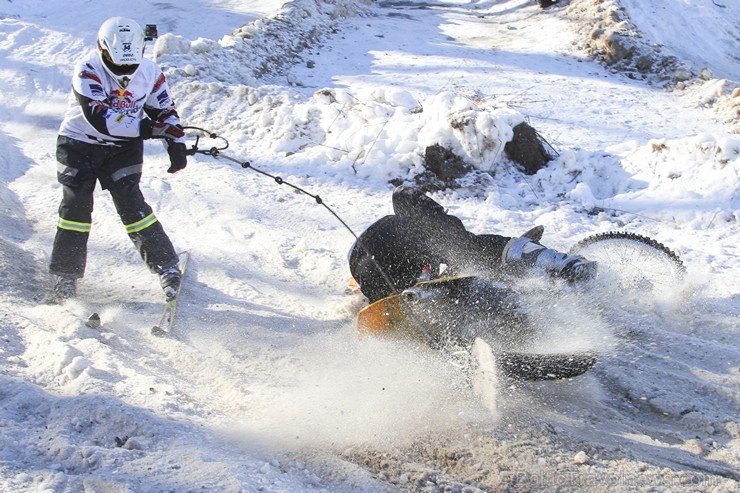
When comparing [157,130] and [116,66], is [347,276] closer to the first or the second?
[157,130]

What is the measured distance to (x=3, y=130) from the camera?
8469 millimetres

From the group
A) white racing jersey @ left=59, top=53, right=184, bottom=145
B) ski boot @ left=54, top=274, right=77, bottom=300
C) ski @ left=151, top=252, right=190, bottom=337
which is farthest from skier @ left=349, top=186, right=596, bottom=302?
ski boot @ left=54, top=274, right=77, bottom=300

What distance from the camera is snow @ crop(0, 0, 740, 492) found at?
3127 millimetres

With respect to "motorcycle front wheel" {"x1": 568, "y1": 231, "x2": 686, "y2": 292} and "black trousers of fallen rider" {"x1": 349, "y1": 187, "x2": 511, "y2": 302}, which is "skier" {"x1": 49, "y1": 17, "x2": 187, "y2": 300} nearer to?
"black trousers of fallen rider" {"x1": 349, "y1": 187, "x2": 511, "y2": 302}

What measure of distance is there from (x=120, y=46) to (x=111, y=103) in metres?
0.40

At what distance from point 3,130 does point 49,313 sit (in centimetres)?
515

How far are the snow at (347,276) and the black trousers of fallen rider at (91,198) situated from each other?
0.38 meters

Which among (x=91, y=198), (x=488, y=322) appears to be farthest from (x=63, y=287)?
(x=488, y=322)

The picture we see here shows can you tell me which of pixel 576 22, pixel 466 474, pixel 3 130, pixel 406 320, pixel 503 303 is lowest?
pixel 3 130

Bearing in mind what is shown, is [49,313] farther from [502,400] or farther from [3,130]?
[3,130]

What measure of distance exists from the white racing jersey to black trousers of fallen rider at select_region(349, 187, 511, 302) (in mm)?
1831

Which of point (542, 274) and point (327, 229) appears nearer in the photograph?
point (542, 274)

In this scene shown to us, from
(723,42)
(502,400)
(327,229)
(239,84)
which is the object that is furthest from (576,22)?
(502,400)

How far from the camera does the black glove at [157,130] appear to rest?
14.8 feet
